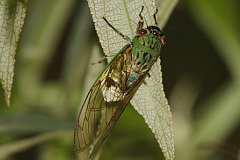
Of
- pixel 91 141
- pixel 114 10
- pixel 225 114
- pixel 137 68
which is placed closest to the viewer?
pixel 114 10

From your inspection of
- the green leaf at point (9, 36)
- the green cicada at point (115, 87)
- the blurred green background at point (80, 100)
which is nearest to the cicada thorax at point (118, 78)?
the green cicada at point (115, 87)

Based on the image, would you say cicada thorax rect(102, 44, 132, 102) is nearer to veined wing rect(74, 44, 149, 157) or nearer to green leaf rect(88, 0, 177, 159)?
veined wing rect(74, 44, 149, 157)

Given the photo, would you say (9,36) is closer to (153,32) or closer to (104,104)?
(104,104)

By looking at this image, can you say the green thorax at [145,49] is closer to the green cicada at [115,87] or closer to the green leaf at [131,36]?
the green cicada at [115,87]

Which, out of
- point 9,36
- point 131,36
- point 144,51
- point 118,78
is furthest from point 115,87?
point 9,36

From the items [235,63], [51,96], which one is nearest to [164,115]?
[235,63]

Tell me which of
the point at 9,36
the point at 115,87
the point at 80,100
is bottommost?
the point at 80,100

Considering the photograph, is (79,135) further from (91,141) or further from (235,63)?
(235,63)
